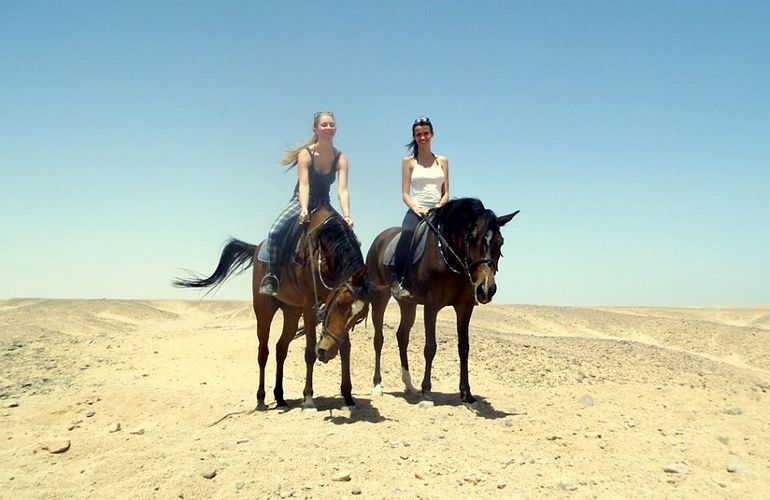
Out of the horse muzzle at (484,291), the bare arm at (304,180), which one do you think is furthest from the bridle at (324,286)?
the horse muzzle at (484,291)

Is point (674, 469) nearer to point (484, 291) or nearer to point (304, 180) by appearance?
point (484, 291)

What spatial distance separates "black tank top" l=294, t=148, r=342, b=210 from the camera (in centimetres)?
749

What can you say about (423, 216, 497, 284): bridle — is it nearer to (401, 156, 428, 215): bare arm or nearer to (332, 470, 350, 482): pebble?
(401, 156, 428, 215): bare arm

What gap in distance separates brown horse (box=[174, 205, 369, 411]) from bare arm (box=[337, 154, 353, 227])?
0.21 meters

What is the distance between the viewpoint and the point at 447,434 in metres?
5.95

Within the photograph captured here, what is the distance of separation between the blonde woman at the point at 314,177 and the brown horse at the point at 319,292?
176mm

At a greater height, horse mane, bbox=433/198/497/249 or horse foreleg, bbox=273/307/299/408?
horse mane, bbox=433/198/497/249

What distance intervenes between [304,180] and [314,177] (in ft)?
0.78

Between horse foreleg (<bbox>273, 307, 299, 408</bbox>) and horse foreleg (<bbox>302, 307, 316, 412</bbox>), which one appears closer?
horse foreleg (<bbox>302, 307, 316, 412</bbox>)

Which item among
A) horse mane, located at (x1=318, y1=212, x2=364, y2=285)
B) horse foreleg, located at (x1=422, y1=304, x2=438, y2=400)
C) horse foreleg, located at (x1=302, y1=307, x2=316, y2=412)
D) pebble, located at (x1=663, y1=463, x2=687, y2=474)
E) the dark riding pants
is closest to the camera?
pebble, located at (x1=663, y1=463, x2=687, y2=474)

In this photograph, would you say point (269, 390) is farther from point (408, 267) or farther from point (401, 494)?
point (401, 494)

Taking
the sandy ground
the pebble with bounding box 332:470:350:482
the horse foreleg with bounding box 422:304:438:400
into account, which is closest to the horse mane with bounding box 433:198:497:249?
the horse foreleg with bounding box 422:304:438:400

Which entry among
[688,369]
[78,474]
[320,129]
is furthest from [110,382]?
[688,369]

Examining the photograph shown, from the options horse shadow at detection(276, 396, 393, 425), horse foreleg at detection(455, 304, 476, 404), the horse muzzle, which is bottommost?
horse shadow at detection(276, 396, 393, 425)
